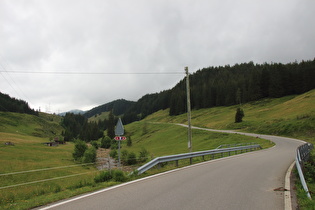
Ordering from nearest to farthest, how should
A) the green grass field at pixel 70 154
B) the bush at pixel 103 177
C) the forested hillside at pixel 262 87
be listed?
the green grass field at pixel 70 154 → the bush at pixel 103 177 → the forested hillside at pixel 262 87

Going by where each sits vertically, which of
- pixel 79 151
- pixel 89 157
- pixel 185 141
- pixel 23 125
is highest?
pixel 23 125

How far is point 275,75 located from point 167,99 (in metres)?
99.6

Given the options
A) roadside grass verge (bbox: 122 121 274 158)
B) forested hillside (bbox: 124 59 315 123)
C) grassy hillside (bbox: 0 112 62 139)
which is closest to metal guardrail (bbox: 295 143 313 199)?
roadside grass verge (bbox: 122 121 274 158)

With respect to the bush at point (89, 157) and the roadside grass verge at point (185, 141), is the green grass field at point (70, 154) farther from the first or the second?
the bush at point (89, 157)

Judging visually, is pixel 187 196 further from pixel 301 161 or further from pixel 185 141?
pixel 185 141

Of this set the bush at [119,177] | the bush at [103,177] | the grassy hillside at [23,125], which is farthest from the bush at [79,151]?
the grassy hillside at [23,125]

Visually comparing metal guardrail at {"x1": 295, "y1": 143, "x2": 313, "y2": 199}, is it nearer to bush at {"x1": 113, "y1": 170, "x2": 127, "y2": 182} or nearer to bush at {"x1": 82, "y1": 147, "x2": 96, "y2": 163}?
bush at {"x1": 113, "y1": 170, "x2": 127, "y2": 182}

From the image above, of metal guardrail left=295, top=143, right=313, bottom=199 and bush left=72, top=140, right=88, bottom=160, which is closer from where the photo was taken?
metal guardrail left=295, top=143, right=313, bottom=199

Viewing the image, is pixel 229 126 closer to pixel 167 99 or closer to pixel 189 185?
pixel 189 185

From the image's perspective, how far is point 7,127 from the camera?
144 metres

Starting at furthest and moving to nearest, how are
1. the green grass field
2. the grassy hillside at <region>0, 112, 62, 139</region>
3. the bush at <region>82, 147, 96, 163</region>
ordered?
the grassy hillside at <region>0, 112, 62, 139</region> < the bush at <region>82, 147, 96, 163</region> < the green grass field

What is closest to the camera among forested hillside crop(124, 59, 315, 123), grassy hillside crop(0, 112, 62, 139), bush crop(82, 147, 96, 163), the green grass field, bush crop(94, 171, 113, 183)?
the green grass field

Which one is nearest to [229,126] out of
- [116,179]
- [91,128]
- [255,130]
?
Answer: [255,130]

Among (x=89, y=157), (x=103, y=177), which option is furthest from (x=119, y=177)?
(x=89, y=157)
